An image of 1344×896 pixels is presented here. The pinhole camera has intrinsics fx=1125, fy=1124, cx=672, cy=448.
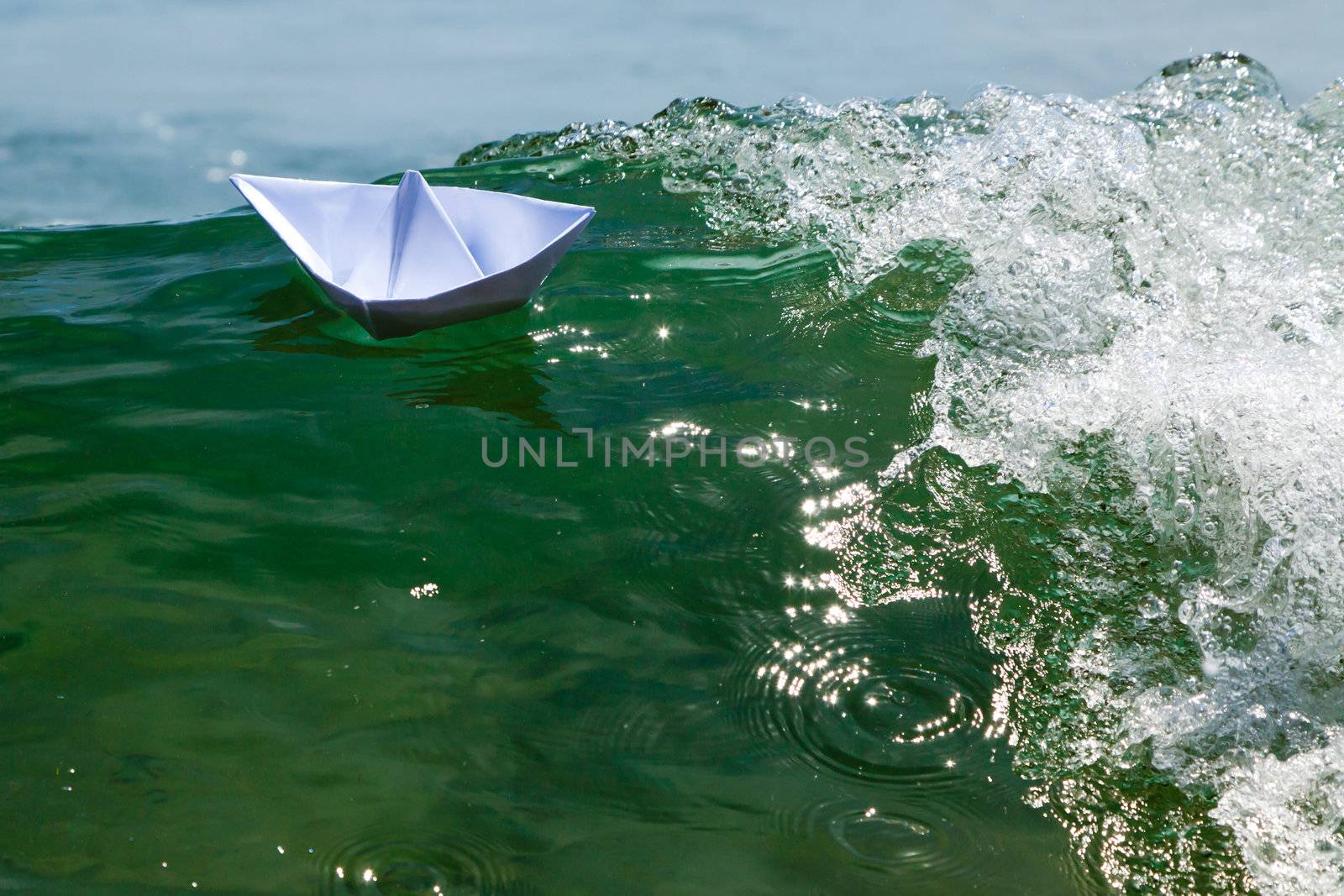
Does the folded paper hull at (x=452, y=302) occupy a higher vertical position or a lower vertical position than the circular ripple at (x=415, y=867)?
→ higher

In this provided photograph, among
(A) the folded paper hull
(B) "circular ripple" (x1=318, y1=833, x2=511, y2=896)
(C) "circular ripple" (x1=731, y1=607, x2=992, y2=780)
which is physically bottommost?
(B) "circular ripple" (x1=318, y1=833, x2=511, y2=896)

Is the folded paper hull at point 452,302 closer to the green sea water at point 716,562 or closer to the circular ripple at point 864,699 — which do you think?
the green sea water at point 716,562

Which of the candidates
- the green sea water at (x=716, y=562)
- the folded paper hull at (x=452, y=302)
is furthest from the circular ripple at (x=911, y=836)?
the folded paper hull at (x=452, y=302)

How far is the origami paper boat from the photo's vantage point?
1.55 m

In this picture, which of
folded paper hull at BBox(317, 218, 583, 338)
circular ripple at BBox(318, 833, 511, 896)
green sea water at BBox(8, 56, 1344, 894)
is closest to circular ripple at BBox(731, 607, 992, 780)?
green sea water at BBox(8, 56, 1344, 894)

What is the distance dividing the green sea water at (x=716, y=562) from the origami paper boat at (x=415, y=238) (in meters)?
0.08

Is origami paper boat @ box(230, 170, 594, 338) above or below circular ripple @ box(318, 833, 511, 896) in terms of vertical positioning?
above

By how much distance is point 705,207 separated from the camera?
2.11 m

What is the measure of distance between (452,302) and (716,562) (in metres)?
0.55

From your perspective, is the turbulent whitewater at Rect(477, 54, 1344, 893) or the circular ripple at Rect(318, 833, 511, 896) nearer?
the circular ripple at Rect(318, 833, 511, 896)

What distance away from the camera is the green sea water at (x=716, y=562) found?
3.06ft

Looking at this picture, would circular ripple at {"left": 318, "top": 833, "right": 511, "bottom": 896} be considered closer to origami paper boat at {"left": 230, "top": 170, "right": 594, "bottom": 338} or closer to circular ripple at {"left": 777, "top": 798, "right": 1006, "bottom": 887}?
circular ripple at {"left": 777, "top": 798, "right": 1006, "bottom": 887}

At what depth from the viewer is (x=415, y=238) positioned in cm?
165

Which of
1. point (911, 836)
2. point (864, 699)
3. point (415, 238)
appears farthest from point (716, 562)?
point (415, 238)
